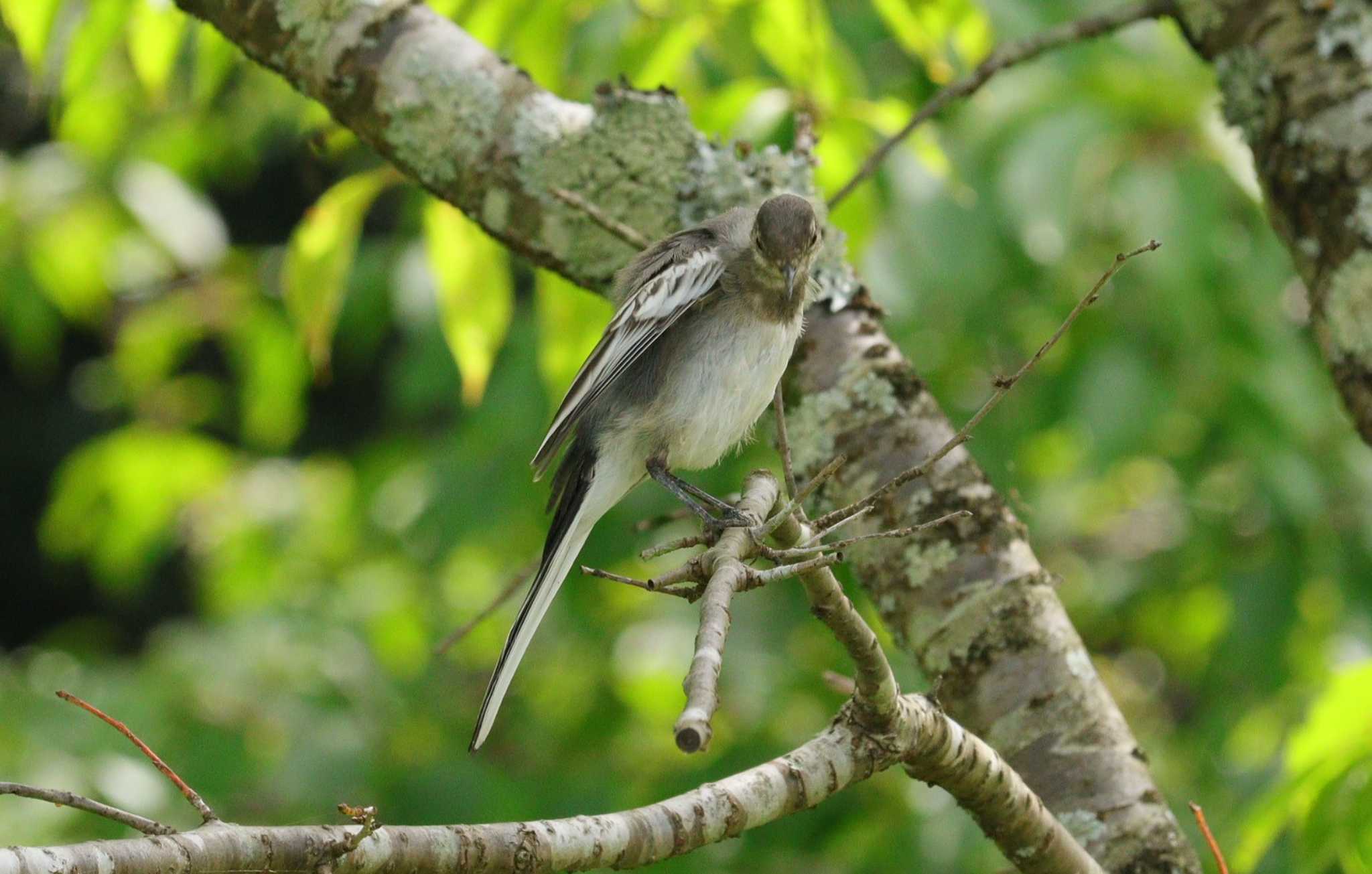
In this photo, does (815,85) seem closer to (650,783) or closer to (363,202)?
(363,202)

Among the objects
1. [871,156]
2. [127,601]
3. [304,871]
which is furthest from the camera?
[127,601]

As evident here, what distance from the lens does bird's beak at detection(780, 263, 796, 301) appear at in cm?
258

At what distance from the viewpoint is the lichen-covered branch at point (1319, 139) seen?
97.0 inches

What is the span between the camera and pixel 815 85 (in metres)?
3.08

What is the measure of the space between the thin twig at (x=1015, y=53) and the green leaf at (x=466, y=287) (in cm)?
83

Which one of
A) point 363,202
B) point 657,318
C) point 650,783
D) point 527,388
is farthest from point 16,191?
point 657,318

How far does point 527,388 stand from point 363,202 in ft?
3.84

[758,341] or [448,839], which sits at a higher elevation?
[758,341]

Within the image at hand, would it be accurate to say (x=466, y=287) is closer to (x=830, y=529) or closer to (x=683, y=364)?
(x=683, y=364)

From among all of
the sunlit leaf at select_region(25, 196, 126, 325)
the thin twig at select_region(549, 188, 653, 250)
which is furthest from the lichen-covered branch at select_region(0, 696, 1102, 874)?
the sunlit leaf at select_region(25, 196, 126, 325)

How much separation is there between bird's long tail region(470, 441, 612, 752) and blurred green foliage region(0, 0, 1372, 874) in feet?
1.09

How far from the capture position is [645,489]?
4.24 m

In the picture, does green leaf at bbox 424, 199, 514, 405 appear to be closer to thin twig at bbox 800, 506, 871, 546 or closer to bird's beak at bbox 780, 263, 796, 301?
bird's beak at bbox 780, 263, 796, 301

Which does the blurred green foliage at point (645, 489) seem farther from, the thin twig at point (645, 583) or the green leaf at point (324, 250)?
the thin twig at point (645, 583)
